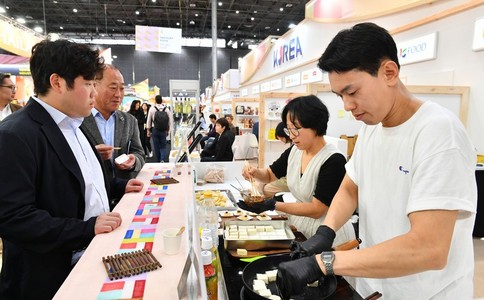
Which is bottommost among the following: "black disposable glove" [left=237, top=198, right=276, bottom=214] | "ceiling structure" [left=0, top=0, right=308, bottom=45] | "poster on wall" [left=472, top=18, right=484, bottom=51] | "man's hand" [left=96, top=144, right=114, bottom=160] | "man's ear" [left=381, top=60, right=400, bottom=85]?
"black disposable glove" [left=237, top=198, right=276, bottom=214]

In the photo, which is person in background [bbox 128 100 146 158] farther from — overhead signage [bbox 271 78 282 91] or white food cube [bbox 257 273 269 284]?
white food cube [bbox 257 273 269 284]

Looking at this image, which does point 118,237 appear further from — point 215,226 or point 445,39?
point 445,39

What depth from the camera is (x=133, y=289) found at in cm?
94

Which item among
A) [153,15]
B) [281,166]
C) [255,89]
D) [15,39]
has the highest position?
[153,15]

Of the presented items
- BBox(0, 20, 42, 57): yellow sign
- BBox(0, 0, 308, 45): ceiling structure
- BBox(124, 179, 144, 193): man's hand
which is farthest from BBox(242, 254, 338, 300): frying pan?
BBox(0, 0, 308, 45): ceiling structure

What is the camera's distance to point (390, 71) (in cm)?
107

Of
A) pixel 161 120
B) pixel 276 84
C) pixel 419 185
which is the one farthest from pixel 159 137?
pixel 419 185

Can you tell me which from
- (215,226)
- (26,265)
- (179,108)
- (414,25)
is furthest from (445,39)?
(179,108)

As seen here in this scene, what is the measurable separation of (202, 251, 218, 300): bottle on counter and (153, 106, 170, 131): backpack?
7766mm

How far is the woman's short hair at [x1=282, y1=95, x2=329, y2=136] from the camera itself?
196 cm

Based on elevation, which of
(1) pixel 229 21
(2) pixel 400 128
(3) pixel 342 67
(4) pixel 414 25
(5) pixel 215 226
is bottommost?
(5) pixel 215 226

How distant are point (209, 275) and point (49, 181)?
0.80 meters

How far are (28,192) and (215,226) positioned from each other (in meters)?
0.80

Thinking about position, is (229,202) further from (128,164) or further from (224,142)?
(224,142)
